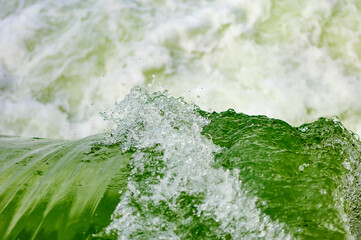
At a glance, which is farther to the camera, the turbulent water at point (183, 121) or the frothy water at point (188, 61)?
the frothy water at point (188, 61)

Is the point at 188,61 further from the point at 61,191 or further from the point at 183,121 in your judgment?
the point at 61,191

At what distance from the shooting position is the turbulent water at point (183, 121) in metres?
1.51

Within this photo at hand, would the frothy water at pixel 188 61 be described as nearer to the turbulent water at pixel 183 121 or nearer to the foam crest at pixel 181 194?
the turbulent water at pixel 183 121

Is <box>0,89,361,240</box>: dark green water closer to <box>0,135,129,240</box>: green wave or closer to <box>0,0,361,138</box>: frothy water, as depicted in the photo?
<box>0,135,129,240</box>: green wave

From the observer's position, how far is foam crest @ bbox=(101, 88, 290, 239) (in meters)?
1.47

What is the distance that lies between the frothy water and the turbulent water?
→ 0.01 m

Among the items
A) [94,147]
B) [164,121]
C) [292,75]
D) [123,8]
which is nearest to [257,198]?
[164,121]

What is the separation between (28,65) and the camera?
4.99m

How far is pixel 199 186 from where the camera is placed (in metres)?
1.62

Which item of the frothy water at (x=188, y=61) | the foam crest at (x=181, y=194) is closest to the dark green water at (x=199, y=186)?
A: the foam crest at (x=181, y=194)

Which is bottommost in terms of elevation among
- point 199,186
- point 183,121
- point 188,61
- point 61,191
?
point 61,191

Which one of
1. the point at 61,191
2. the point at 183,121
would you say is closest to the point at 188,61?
the point at 183,121

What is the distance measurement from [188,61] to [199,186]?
10.4 feet

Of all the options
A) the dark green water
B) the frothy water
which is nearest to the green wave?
the dark green water
